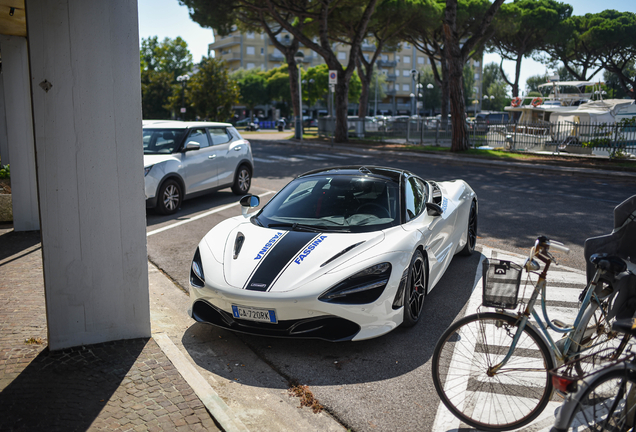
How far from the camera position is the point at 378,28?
38.5 meters

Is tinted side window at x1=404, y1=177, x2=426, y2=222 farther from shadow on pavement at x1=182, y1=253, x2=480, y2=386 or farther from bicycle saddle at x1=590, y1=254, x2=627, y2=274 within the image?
bicycle saddle at x1=590, y1=254, x2=627, y2=274

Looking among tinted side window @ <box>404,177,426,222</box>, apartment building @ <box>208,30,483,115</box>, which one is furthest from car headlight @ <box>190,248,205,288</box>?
apartment building @ <box>208,30,483,115</box>

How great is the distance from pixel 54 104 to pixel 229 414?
250 cm

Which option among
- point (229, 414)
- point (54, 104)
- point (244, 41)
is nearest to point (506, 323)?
point (229, 414)

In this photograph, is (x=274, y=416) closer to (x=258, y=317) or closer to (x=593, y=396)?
(x=258, y=317)

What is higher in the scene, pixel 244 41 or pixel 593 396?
pixel 244 41

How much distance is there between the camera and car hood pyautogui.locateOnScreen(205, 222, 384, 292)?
425cm

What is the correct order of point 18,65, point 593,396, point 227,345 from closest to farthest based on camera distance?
point 593,396, point 227,345, point 18,65

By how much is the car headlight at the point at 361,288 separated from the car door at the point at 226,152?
8.05m

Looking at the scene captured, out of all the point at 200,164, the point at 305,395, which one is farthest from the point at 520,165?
the point at 305,395

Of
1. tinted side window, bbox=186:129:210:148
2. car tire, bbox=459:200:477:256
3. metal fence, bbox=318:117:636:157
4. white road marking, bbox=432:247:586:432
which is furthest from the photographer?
metal fence, bbox=318:117:636:157

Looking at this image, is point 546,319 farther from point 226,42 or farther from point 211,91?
point 226,42

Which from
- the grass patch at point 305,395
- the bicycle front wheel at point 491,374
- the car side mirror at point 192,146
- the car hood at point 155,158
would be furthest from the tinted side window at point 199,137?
the bicycle front wheel at point 491,374

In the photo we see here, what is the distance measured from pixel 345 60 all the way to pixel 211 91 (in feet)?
168
